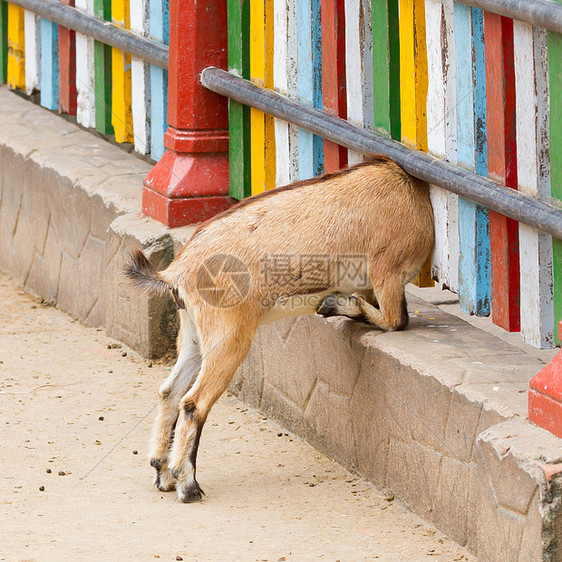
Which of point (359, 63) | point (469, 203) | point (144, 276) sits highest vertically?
point (359, 63)

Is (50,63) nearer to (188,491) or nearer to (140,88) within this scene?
(140,88)

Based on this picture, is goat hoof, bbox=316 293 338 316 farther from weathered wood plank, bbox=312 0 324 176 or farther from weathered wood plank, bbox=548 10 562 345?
weathered wood plank, bbox=548 10 562 345

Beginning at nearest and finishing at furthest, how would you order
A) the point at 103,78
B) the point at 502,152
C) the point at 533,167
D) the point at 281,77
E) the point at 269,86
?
the point at 533,167
the point at 502,152
the point at 281,77
the point at 269,86
the point at 103,78

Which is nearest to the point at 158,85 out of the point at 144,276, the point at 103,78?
the point at 103,78

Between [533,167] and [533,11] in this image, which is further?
[533,167]

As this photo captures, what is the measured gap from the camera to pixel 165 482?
4902 mm

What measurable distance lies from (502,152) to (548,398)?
1.02 metres

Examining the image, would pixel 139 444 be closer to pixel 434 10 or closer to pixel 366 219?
pixel 366 219

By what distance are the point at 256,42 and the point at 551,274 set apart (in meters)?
2.28

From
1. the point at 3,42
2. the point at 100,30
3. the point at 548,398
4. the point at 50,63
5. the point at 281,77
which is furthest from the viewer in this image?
the point at 3,42

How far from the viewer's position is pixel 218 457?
5.25 meters

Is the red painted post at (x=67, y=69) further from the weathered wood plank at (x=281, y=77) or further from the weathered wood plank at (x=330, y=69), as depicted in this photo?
the weathered wood plank at (x=330, y=69)

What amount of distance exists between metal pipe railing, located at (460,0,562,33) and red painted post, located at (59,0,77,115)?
13.9 ft

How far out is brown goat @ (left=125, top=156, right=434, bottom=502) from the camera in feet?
15.6
